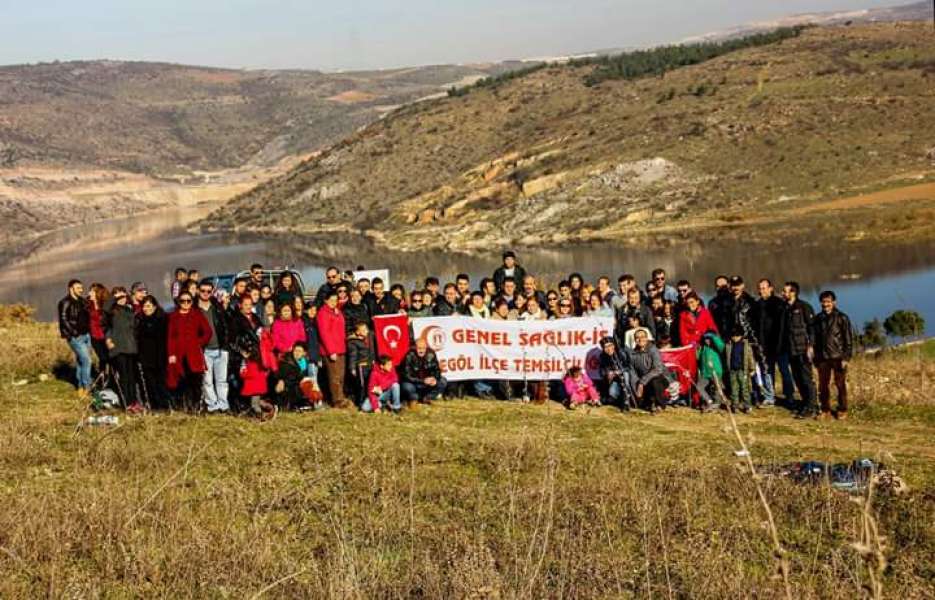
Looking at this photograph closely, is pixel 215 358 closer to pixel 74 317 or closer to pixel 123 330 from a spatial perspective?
pixel 123 330

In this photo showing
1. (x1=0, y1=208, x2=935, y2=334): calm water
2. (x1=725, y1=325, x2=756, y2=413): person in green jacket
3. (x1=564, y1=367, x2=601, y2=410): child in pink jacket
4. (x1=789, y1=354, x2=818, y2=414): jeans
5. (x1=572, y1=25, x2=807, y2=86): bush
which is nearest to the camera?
(x1=789, y1=354, x2=818, y2=414): jeans

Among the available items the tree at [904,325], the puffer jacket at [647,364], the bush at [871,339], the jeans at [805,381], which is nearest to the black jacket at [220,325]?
→ the puffer jacket at [647,364]

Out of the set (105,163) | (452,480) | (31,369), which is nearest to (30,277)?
(31,369)

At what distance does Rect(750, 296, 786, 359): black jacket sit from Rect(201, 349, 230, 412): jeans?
286 inches

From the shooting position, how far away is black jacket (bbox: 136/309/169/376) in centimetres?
1265

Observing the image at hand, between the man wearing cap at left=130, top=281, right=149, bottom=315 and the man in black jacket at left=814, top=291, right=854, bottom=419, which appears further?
the man wearing cap at left=130, top=281, right=149, bottom=315

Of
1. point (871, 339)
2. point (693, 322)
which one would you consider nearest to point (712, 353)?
point (693, 322)

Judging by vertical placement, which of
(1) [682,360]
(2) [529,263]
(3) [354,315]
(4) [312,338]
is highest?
(3) [354,315]

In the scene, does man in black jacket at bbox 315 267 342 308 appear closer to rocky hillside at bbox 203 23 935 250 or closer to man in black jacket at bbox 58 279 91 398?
man in black jacket at bbox 58 279 91 398

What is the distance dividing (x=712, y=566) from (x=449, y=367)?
28.0ft

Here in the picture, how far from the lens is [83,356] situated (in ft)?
45.5

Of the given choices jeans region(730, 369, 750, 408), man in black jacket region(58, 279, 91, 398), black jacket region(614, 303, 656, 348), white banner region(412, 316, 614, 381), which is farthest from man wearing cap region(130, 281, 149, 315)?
jeans region(730, 369, 750, 408)

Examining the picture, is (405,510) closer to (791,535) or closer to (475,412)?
(791,535)

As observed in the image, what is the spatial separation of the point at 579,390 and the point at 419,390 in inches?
90.7
